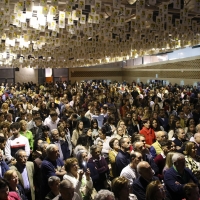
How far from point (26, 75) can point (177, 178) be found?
1498 inches

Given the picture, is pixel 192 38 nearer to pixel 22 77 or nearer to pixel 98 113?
pixel 98 113

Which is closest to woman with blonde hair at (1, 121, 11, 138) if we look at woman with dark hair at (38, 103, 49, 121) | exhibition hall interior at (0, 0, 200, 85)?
exhibition hall interior at (0, 0, 200, 85)

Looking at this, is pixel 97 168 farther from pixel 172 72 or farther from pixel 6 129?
pixel 172 72

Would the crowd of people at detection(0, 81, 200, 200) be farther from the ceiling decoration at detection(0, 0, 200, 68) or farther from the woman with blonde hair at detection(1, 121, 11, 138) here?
the ceiling decoration at detection(0, 0, 200, 68)

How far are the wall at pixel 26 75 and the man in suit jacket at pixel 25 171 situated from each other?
36239mm

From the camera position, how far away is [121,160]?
6.24 meters

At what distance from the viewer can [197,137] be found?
7.40m

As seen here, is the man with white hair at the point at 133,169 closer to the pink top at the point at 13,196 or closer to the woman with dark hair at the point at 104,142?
the pink top at the point at 13,196

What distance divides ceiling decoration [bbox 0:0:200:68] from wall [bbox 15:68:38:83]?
33.2ft

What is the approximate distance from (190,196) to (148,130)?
191 inches

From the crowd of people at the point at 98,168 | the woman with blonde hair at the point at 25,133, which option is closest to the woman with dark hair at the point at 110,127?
the crowd of people at the point at 98,168

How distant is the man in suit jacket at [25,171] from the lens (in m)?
5.73

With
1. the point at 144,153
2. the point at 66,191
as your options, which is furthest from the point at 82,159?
the point at 66,191

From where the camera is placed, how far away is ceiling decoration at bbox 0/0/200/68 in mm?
10355
